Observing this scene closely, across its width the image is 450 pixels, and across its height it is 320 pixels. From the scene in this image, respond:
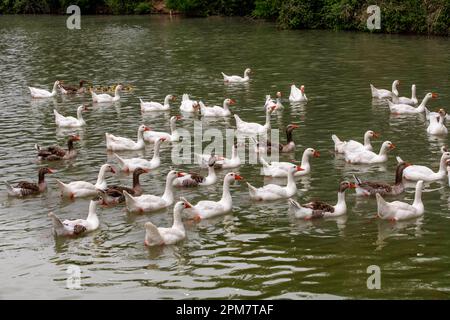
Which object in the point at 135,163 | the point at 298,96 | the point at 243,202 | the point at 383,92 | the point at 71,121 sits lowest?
the point at 243,202

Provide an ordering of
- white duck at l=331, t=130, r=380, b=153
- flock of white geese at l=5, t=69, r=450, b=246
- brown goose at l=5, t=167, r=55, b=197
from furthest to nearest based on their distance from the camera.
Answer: white duck at l=331, t=130, r=380, b=153
brown goose at l=5, t=167, r=55, b=197
flock of white geese at l=5, t=69, r=450, b=246

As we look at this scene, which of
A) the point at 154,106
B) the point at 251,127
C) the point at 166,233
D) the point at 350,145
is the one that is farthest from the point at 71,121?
the point at 166,233

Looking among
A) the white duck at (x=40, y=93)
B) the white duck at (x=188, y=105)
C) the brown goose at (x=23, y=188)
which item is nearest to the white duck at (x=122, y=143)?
the brown goose at (x=23, y=188)

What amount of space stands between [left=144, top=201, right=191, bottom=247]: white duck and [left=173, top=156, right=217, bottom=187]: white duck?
9.68 ft

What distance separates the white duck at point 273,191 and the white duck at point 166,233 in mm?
2256

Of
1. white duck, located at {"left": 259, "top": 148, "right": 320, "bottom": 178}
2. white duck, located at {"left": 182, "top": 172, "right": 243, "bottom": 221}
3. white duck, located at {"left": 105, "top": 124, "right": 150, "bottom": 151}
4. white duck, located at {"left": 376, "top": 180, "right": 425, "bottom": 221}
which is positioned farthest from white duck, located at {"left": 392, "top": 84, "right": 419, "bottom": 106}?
white duck, located at {"left": 182, "top": 172, "right": 243, "bottom": 221}

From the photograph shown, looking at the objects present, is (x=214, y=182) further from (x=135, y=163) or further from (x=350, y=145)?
(x=350, y=145)

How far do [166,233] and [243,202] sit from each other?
2861mm

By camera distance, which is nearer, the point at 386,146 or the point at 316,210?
the point at 316,210

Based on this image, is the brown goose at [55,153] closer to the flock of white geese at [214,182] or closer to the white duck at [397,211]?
the flock of white geese at [214,182]

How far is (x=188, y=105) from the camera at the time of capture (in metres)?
25.2

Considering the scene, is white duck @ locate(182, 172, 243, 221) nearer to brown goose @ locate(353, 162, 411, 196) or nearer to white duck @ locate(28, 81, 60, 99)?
brown goose @ locate(353, 162, 411, 196)

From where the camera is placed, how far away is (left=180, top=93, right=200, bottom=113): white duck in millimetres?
24978

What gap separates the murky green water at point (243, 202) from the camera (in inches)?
461
